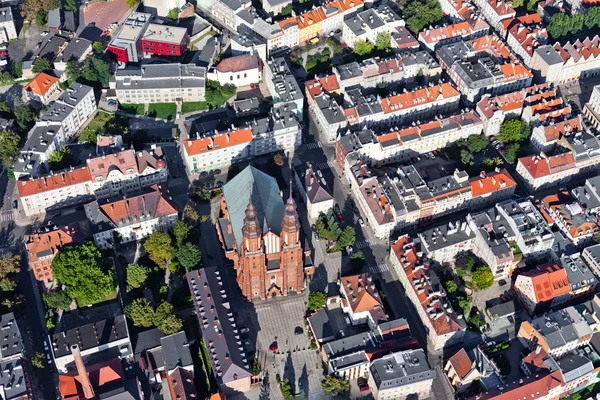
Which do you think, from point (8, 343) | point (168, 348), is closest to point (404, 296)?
point (168, 348)

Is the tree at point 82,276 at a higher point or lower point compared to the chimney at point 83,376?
higher

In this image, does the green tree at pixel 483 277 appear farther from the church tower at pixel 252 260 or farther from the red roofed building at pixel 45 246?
the red roofed building at pixel 45 246

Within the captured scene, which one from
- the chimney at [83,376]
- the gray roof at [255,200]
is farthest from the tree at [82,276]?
the gray roof at [255,200]

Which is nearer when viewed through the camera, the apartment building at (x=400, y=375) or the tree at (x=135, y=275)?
the apartment building at (x=400, y=375)

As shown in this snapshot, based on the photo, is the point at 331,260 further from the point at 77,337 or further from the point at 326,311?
the point at 77,337

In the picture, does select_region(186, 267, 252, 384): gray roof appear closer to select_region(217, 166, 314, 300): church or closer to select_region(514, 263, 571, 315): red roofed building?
select_region(217, 166, 314, 300): church

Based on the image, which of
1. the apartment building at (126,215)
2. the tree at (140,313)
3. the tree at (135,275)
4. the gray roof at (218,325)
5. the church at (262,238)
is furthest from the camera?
the apartment building at (126,215)

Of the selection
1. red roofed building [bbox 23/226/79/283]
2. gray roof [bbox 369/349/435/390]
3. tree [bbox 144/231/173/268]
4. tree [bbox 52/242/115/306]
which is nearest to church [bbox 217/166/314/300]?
tree [bbox 144/231/173/268]
